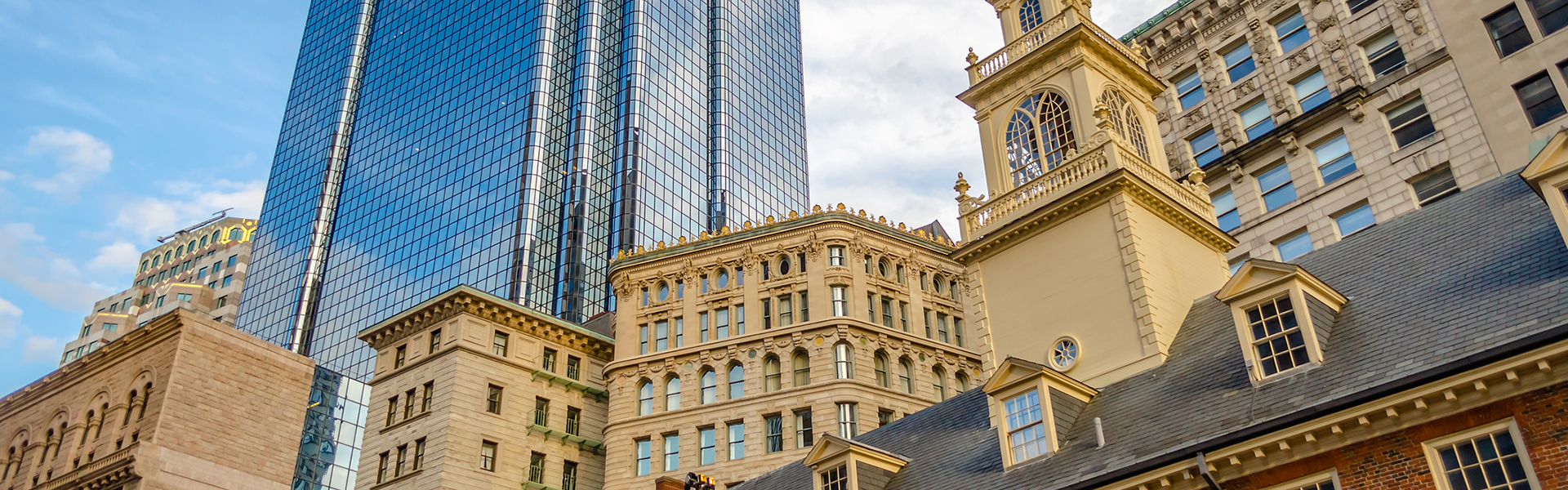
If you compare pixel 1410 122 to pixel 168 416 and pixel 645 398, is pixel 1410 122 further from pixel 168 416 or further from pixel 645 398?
pixel 168 416

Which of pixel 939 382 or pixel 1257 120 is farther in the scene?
pixel 939 382

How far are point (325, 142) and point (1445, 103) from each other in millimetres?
151248

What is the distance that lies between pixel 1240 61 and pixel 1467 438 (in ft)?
123

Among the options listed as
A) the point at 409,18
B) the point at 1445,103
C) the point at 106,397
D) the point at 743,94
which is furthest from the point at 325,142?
the point at 1445,103

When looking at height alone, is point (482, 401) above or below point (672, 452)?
above

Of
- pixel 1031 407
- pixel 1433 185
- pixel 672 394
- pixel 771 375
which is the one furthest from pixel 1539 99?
pixel 672 394

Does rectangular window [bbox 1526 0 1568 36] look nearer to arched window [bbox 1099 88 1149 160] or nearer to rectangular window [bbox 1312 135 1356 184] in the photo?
rectangular window [bbox 1312 135 1356 184]

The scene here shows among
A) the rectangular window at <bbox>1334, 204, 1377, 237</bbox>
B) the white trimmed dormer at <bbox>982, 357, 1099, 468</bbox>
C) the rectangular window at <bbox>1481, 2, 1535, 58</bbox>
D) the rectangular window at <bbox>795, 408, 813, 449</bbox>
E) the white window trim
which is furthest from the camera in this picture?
the rectangular window at <bbox>795, 408, 813, 449</bbox>

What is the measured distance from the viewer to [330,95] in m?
170

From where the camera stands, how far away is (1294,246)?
147ft

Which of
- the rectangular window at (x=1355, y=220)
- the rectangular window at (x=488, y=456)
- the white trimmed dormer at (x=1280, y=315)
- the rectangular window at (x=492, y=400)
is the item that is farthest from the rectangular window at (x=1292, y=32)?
the rectangular window at (x=488, y=456)

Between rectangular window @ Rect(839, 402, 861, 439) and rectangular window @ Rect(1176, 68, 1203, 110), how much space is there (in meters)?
21.1

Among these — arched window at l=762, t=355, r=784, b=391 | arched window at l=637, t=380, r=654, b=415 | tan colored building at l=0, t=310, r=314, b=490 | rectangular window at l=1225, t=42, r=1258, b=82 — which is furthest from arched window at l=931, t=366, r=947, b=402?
tan colored building at l=0, t=310, r=314, b=490

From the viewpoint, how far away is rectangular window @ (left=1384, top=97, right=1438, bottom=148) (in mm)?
43406
